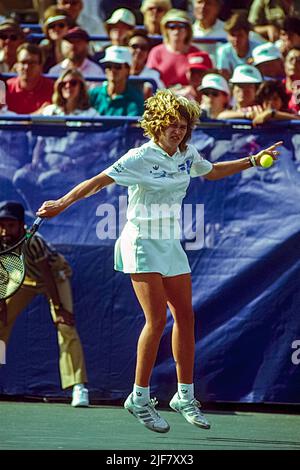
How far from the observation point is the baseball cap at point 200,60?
33.7 feet

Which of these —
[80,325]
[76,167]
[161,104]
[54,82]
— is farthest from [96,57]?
[161,104]

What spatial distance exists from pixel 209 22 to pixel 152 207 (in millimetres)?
5508

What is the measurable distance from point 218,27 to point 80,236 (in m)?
4.05

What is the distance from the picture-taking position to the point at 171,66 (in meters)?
10.7

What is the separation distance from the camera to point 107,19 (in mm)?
12141

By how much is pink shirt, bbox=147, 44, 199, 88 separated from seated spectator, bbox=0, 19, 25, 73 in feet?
4.68

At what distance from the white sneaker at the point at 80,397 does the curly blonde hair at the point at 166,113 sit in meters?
2.36

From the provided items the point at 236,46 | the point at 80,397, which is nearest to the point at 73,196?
the point at 80,397

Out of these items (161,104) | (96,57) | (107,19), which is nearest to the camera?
(161,104)

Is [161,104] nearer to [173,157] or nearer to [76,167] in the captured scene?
[173,157]

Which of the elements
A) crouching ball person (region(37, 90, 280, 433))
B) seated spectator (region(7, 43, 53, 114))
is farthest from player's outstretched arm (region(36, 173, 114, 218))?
seated spectator (region(7, 43, 53, 114))

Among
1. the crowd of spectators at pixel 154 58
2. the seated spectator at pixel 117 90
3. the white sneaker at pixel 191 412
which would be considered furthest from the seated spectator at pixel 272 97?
the white sneaker at pixel 191 412

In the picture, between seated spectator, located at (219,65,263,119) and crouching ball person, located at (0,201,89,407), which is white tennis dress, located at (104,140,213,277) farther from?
seated spectator, located at (219,65,263,119)

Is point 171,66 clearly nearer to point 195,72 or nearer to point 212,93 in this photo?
point 195,72
